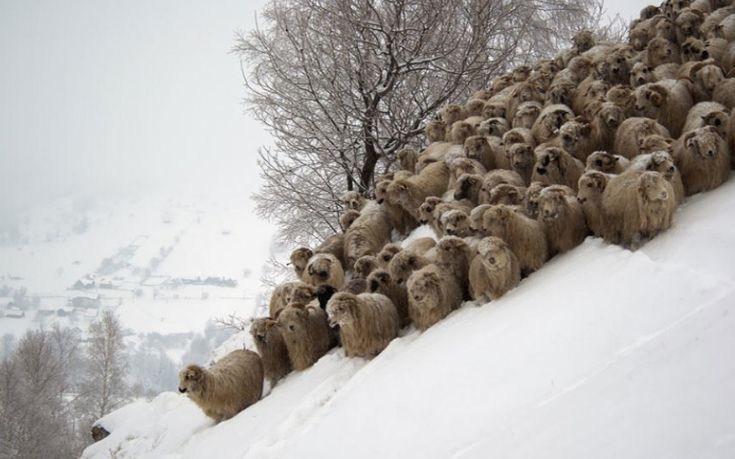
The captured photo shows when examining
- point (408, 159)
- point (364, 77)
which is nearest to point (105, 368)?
point (364, 77)

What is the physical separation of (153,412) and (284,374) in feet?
11.5

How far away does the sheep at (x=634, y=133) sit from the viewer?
6941 millimetres

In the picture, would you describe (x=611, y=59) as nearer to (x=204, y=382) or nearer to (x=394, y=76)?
(x=394, y=76)

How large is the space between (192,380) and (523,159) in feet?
16.7

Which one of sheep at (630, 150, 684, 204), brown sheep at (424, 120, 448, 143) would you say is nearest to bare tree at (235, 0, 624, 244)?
brown sheep at (424, 120, 448, 143)

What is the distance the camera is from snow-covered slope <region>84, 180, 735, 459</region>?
3225mm

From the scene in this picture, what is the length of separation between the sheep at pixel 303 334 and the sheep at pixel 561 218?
296cm

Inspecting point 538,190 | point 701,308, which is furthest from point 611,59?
point 701,308

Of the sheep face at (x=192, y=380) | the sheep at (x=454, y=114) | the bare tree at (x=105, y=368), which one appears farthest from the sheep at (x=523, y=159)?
the bare tree at (x=105, y=368)

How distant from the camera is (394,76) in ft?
40.3

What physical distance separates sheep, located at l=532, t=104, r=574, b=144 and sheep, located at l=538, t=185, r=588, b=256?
2134 millimetres

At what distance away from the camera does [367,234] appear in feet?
28.5

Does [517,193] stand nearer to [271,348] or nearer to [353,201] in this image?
[271,348]

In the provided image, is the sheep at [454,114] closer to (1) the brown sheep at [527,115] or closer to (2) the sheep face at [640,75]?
(1) the brown sheep at [527,115]
